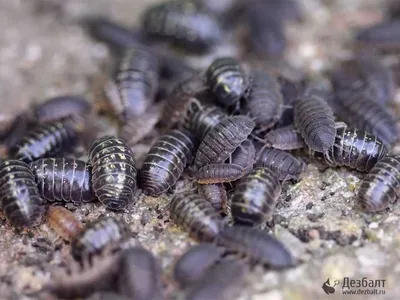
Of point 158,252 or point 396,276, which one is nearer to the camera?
point 396,276

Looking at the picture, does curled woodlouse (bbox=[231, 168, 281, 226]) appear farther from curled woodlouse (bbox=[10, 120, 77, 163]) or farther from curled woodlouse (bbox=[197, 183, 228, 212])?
curled woodlouse (bbox=[10, 120, 77, 163])

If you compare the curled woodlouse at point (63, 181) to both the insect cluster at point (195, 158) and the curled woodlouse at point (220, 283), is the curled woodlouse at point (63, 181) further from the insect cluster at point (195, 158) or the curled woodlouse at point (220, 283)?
the curled woodlouse at point (220, 283)

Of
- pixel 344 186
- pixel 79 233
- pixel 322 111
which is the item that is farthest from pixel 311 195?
pixel 79 233

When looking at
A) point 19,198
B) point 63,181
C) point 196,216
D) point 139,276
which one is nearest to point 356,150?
point 196,216

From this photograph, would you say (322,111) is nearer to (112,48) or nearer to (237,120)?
(237,120)

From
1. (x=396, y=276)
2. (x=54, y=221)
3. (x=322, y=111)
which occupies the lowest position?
(x=396, y=276)

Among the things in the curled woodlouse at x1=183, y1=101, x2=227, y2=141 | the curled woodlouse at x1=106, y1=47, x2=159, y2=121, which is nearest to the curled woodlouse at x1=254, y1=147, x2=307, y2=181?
the curled woodlouse at x1=183, y1=101, x2=227, y2=141

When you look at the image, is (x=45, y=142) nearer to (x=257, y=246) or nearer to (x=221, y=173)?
(x=221, y=173)
